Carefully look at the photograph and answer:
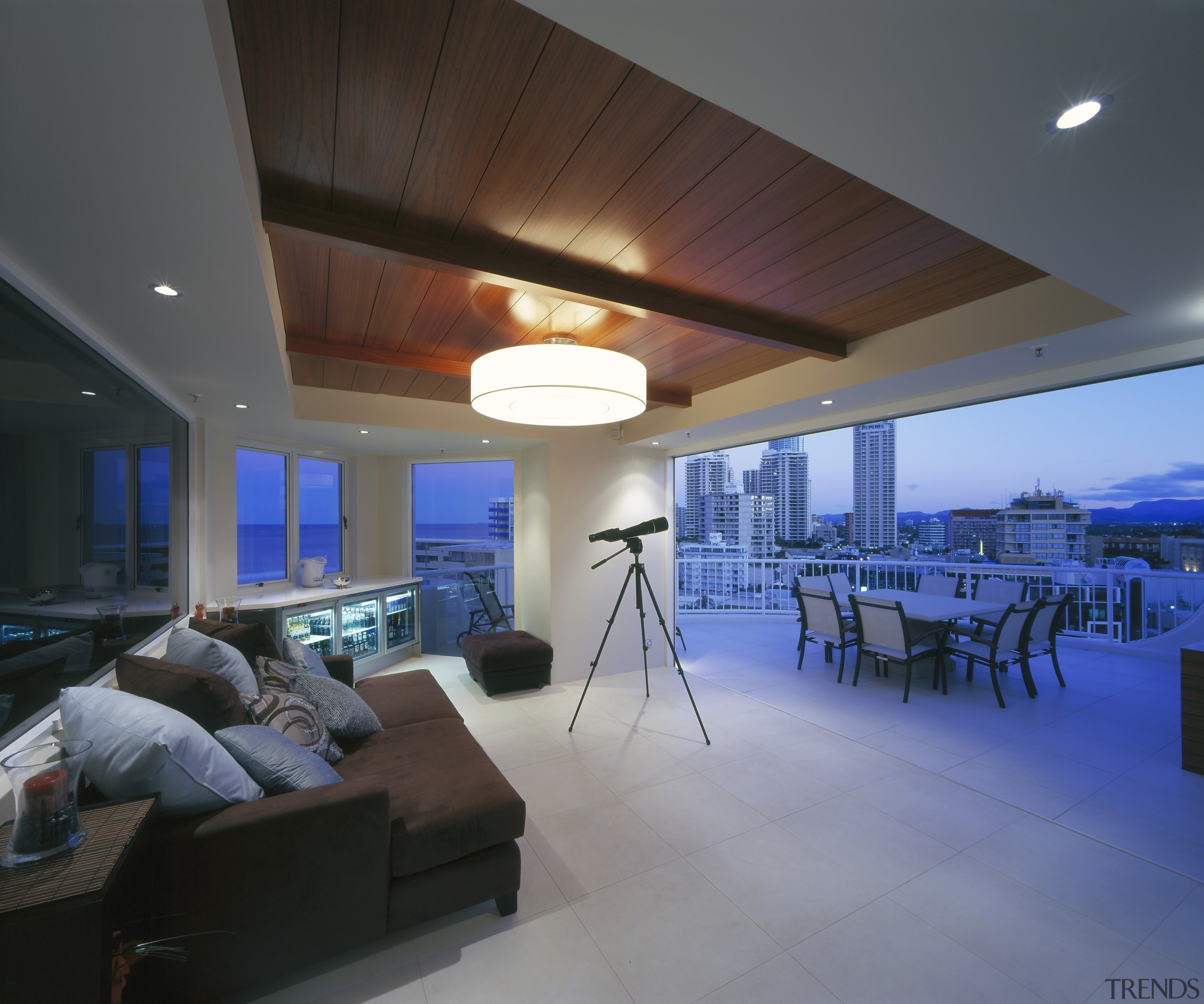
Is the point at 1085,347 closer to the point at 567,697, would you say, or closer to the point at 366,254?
the point at 366,254

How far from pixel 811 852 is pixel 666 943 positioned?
83cm

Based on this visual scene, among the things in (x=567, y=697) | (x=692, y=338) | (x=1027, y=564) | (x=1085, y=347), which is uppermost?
(x=692, y=338)

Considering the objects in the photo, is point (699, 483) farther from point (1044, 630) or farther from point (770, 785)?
point (770, 785)

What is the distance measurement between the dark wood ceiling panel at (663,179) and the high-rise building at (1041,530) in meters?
5.98

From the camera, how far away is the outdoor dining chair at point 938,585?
17.9ft

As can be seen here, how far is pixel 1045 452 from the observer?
5516 millimetres

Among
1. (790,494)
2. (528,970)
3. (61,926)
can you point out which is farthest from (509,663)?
(790,494)

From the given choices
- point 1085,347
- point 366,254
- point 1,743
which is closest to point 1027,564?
point 1085,347

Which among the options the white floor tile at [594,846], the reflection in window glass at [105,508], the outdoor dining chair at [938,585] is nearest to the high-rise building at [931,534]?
the outdoor dining chair at [938,585]

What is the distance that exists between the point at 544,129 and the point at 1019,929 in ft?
9.81

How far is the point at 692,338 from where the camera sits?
2.87m

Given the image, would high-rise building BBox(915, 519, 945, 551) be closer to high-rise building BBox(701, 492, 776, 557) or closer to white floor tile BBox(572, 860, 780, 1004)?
high-rise building BBox(701, 492, 776, 557)

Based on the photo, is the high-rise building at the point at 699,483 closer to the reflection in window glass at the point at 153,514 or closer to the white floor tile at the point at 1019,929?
the white floor tile at the point at 1019,929

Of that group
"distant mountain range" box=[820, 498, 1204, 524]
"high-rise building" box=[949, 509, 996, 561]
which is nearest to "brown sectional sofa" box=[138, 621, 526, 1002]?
"distant mountain range" box=[820, 498, 1204, 524]
